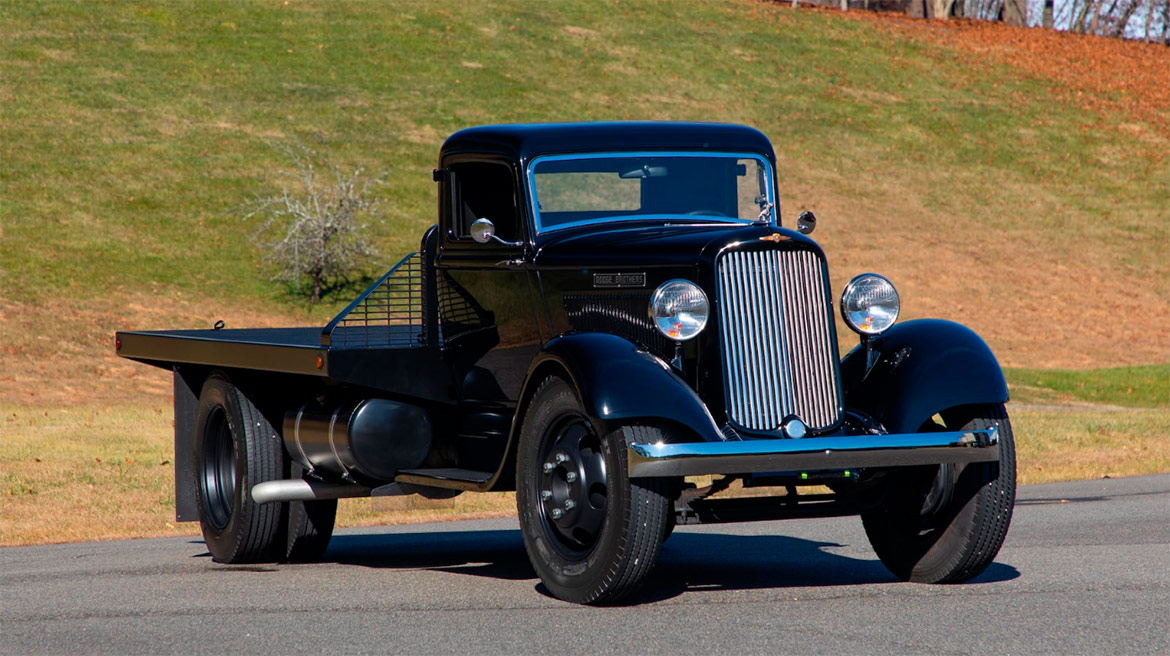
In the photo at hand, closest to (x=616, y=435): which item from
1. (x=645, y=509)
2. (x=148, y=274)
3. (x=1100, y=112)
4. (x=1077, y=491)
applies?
(x=645, y=509)

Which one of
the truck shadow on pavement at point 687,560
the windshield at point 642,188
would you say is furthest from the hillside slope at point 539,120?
the windshield at point 642,188

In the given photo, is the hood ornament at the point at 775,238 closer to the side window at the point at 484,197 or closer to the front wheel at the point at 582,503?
the front wheel at the point at 582,503

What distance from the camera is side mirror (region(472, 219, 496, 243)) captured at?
801cm

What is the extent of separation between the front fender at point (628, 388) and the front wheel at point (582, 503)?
10 centimetres

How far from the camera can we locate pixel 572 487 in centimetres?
707

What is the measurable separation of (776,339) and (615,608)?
149 centimetres

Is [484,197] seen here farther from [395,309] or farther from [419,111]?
[419,111]

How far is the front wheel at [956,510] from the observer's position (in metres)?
7.41

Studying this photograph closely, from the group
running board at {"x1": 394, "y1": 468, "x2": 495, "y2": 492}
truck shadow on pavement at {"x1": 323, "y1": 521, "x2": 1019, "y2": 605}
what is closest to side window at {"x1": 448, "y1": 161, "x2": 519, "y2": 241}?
running board at {"x1": 394, "y1": 468, "x2": 495, "y2": 492}

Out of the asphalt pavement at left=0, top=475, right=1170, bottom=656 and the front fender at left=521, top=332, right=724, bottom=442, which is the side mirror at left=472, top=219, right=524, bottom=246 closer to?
the front fender at left=521, top=332, right=724, bottom=442


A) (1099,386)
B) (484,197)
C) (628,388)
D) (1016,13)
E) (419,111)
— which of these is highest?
(1016,13)

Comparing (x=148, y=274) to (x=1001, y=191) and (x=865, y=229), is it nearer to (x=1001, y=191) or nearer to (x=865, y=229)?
(x=865, y=229)

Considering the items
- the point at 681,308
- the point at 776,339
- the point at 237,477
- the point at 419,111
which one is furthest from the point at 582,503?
the point at 419,111

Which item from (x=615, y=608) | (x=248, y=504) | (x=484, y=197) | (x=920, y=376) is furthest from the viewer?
(x=248, y=504)
